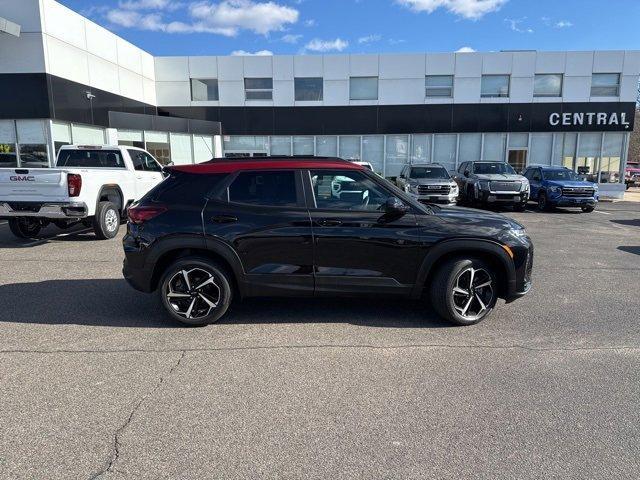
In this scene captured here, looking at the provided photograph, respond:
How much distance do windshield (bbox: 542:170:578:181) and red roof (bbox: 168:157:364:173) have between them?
49.4 feet

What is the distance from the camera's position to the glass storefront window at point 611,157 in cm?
2384

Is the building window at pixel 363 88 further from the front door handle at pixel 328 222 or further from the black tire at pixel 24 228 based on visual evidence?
the front door handle at pixel 328 222

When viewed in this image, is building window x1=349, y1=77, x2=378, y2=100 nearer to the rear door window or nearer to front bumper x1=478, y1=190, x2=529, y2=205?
front bumper x1=478, y1=190, x2=529, y2=205

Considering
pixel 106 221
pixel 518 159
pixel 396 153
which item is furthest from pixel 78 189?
pixel 518 159

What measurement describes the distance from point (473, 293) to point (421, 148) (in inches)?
791

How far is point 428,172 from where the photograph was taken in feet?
55.4

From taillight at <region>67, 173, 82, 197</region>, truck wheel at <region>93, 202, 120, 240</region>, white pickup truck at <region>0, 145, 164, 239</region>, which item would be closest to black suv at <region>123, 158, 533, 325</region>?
taillight at <region>67, 173, 82, 197</region>

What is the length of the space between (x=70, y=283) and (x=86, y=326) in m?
1.97

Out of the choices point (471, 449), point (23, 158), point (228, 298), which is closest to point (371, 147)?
point (23, 158)

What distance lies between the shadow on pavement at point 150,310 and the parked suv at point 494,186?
12.0 meters

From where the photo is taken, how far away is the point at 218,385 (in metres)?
3.50

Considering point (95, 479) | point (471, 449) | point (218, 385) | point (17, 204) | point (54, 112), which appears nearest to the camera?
point (95, 479)

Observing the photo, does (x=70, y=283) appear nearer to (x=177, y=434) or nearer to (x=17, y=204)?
(x=17, y=204)

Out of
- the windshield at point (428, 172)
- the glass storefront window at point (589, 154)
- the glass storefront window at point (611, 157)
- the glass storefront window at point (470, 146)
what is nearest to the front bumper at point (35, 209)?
the windshield at point (428, 172)
